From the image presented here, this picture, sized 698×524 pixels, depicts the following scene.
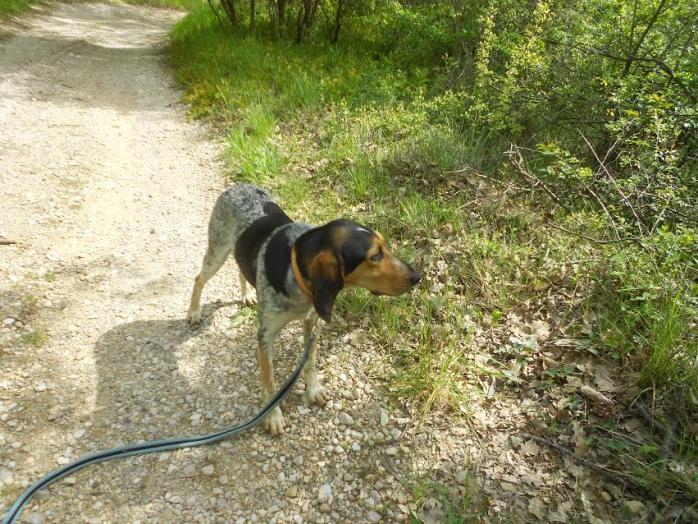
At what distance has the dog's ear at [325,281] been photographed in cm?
267

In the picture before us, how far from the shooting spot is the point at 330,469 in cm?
318

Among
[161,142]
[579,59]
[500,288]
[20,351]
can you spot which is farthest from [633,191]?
[161,142]

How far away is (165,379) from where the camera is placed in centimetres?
377

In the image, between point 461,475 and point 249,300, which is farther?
point 249,300

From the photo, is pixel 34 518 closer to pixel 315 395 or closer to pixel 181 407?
pixel 181 407

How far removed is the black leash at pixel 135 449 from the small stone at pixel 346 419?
0.56 meters

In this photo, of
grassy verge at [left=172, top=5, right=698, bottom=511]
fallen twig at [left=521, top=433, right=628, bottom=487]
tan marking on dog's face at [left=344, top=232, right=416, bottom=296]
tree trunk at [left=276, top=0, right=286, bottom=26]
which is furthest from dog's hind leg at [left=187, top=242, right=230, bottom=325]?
tree trunk at [left=276, top=0, right=286, bottom=26]

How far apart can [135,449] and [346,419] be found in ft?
5.15

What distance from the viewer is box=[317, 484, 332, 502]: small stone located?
300 centimetres

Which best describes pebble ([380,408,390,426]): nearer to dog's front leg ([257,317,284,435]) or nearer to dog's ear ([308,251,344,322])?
dog's front leg ([257,317,284,435])

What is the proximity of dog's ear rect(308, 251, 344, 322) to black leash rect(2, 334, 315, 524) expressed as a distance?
92cm

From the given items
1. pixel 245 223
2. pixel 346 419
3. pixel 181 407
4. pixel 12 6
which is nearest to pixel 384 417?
pixel 346 419

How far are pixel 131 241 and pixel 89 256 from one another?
523mm

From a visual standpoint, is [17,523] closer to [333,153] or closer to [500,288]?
[500,288]
